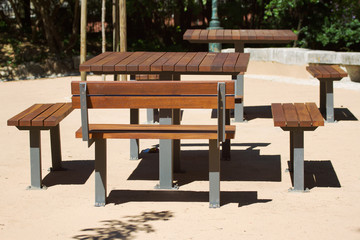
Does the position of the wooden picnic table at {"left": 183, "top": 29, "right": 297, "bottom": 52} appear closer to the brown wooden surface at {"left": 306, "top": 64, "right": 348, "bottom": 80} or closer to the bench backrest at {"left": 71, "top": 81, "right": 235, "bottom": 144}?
the brown wooden surface at {"left": 306, "top": 64, "right": 348, "bottom": 80}

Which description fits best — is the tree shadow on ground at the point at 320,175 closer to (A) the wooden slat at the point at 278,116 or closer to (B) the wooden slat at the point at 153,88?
(A) the wooden slat at the point at 278,116

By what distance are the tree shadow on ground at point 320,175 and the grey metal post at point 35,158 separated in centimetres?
227

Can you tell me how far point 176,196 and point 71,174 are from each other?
1.32 m

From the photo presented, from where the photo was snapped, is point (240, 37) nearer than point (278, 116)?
No

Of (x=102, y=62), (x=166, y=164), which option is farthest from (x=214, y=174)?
(x=102, y=62)

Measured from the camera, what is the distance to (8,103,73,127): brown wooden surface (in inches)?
240

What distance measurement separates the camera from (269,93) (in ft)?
41.2

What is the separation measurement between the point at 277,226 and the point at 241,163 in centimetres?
219

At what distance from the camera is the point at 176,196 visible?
5.91 meters

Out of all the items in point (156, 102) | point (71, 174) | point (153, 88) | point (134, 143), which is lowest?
point (71, 174)

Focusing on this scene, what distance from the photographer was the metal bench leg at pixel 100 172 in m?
5.66

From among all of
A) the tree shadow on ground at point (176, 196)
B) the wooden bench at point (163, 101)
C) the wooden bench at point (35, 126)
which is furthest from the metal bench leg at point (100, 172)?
the wooden bench at point (35, 126)

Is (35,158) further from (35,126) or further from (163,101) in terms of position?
(163,101)

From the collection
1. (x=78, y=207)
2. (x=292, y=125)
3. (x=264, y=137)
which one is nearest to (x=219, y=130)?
(x=292, y=125)
